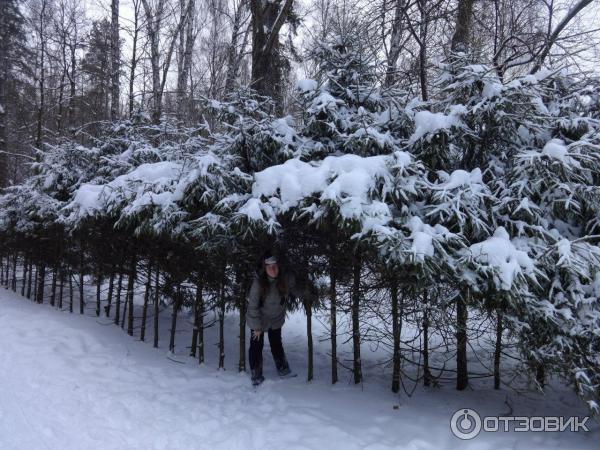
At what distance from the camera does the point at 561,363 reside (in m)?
3.47

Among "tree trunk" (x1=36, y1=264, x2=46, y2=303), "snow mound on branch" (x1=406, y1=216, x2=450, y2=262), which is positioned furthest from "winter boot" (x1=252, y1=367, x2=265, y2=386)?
"tree trunk" (x1=36, y1=264, x2=46, y2=303)

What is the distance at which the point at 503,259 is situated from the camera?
3.42 m

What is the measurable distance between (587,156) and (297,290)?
125 inches

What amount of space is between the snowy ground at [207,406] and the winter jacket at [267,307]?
2.31 feet

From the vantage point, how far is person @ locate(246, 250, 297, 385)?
188 inches

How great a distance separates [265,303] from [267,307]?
5 centimetres

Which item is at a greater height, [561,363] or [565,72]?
[565,72]

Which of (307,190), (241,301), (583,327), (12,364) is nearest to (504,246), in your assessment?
(583,327)

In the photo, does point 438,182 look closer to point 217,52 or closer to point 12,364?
point 12,364

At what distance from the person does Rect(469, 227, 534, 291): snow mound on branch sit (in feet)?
6.99

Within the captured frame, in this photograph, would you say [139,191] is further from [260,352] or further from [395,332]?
[395,332]

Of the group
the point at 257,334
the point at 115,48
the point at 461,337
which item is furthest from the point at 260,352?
the point at 115,48

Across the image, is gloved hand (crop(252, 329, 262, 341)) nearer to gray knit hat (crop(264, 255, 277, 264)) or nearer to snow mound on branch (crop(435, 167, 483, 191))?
gray knit hat (crop(264, 255, 277, 264))

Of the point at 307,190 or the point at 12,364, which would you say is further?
the point at 12,364
